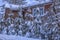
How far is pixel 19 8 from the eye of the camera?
320 centimetres

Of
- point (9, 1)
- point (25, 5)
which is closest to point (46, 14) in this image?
point (25, 5)

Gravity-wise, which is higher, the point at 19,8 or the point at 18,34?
the point at 19,8

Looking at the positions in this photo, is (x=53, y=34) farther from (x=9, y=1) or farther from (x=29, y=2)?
(x=9, y=1)

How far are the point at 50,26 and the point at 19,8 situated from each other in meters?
0.59

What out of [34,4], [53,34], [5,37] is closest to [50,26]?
[53,34]

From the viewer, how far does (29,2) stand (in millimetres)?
3158

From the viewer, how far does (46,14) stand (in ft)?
10.1

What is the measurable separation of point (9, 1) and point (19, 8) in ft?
0.67

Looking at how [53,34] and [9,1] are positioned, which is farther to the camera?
[9,1]

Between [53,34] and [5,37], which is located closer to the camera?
[53,34]

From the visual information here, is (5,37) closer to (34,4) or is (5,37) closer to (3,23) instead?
(3,23)

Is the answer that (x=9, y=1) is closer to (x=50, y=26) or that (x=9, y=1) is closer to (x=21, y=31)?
(x=21, y=31)

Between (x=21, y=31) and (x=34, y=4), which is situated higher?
(x=34, y=4)

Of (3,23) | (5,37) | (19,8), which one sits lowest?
(5,37)
